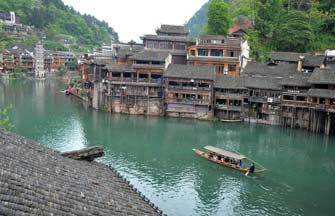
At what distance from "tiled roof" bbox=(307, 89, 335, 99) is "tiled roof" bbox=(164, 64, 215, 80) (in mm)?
16155

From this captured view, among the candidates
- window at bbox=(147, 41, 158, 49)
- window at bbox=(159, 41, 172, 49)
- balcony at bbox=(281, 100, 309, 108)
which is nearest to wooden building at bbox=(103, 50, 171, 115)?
window at bbox=(147, 41, 158, 49)

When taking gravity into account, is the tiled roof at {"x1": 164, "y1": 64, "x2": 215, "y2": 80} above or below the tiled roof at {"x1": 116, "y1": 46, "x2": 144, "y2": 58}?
below

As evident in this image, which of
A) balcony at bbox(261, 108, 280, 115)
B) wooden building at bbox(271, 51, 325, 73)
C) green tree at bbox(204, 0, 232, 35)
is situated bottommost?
balcony at bbox(261, 108, 280, 115)

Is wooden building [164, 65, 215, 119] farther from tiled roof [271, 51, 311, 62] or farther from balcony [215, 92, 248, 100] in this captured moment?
tiled roof [271, 51, 311, 62]

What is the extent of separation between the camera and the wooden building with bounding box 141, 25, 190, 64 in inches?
2835

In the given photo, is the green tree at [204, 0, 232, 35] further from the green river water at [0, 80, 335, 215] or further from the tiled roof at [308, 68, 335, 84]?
the green river water at [0, 80, 335, 215]

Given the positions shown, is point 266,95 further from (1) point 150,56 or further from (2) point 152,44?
(2) point 152,44

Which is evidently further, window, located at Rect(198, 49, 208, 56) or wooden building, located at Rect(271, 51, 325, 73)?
window, located at Rect(198, 49, 208, 56)

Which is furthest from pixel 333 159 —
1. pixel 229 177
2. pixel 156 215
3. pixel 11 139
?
pixel 11 139

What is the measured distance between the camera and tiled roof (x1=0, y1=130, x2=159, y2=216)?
8.38 m

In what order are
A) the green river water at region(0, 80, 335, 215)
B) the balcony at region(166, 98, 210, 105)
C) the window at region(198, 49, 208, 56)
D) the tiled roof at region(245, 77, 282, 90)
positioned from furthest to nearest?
the window at region(198, 49, 208, 56), the balcony at region(166, 98, 210, 105), the tiled roof at region(245, 77, 282, 90), the green river water at region(0, 80, 335, 215)

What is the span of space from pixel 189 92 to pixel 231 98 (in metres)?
7.49

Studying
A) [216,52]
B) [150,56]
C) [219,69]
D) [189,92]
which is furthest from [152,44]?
[189,92]

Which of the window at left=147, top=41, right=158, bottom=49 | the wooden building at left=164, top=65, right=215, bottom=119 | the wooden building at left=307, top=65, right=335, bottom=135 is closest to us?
the wooden building at left=307, top=65, right=335, bottom=135
